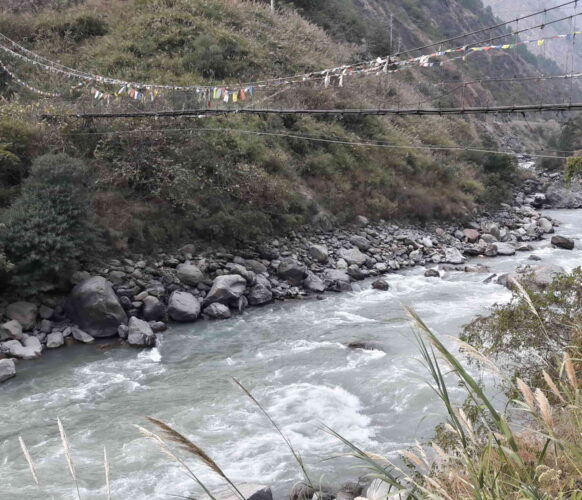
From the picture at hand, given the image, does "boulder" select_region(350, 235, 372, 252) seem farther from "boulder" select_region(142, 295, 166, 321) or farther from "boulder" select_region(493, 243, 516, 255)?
"boulder" select_region(142, 295, 166, 321)

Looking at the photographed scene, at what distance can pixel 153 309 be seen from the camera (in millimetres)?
9844

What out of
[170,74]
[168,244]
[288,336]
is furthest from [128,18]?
[288,336]

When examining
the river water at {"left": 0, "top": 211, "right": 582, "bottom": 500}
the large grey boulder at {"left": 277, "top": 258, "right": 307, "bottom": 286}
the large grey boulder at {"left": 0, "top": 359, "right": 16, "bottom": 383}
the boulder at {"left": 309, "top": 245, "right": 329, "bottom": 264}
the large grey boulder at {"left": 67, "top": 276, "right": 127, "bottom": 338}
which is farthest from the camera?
the boulder at {"left": 309, "top": 245, "right": 329, "bottom": 264}

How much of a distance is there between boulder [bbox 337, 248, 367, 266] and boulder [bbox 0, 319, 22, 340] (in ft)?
25.4

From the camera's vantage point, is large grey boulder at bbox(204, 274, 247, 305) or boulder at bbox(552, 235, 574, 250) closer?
large grey boulder at bbox(204, 274, 247, 305)

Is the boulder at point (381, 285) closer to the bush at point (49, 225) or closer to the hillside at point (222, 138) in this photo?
the hillside at point (222, 138)

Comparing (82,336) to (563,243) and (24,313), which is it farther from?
(563,243)

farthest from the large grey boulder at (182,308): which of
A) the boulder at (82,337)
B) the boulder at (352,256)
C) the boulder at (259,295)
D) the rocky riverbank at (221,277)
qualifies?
the boulder at (352,256)

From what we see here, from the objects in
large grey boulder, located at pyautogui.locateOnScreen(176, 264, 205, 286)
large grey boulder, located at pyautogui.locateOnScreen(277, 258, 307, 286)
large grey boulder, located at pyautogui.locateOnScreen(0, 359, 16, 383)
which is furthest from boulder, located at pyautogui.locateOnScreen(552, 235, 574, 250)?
large grey boulder, located at pyautogui.locateOnScreen(0, 359, 16, 383)

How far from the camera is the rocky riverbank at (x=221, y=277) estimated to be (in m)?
9.09

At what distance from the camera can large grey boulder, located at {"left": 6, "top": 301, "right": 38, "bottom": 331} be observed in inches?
353

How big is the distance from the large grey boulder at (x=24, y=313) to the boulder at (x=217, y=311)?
119 inches

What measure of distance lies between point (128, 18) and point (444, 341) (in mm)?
18419

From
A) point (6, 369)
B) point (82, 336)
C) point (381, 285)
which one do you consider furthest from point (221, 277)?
point (6, 369)
